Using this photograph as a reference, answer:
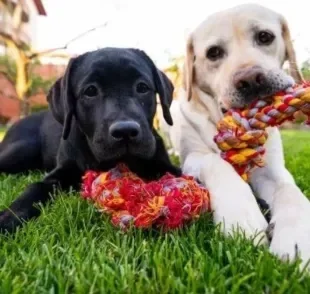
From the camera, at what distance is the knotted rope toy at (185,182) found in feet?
6.79

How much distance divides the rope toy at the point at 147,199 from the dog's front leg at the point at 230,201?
81 mm

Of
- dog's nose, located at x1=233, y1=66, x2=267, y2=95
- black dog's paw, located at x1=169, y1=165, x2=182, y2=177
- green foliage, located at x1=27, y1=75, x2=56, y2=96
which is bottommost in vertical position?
green foliage, located at x1=27, y1=75, x2=56, y2=96

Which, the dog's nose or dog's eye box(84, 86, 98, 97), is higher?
dog's eye box(84, 86, 98, 97)

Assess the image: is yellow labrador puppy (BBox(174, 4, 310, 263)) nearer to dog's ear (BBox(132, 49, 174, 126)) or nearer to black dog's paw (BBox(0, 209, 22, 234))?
dog's ear (BBox(132, 49, 174, 126))

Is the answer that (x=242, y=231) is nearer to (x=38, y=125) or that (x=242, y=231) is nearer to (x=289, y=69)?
(x=289, y=69)

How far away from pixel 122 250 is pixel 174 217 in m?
0.36

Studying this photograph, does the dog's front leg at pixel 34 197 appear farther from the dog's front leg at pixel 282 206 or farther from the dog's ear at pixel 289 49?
the dog's ear at pixel 289 49

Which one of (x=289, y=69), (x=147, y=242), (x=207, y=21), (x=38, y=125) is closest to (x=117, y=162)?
(x=147, y=242)

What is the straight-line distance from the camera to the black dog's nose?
237cm

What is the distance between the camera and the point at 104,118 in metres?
2.54

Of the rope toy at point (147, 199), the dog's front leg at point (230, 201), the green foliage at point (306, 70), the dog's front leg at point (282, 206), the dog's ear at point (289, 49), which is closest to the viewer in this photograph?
the dog's front leg at point (282, 206)

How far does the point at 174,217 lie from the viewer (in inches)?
80.1

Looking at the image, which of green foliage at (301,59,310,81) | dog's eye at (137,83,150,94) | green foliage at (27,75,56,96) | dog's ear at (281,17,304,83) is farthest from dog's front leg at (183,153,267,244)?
green foliage at (27,75,56,96)

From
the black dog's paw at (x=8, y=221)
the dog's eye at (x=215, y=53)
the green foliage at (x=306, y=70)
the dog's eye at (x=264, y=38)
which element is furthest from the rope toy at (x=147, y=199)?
the green foliage at (x=306, y=70)
